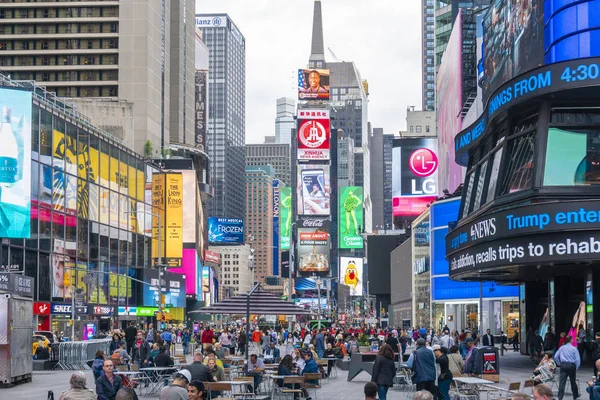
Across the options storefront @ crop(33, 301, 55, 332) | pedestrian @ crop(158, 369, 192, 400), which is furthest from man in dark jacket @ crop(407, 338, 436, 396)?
storefront @ crop(33, 301, 55, 332)

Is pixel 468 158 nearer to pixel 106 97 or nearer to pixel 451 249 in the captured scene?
pixel 451 249

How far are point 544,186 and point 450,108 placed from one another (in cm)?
6959

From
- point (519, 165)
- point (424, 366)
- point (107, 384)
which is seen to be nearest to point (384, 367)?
A: point (424, 366)

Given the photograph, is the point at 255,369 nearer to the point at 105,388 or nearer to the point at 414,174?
the point at 105,388

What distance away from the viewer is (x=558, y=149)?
32.8 m

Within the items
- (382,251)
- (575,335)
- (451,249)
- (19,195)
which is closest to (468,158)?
(451,249)

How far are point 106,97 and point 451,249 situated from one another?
303 feet

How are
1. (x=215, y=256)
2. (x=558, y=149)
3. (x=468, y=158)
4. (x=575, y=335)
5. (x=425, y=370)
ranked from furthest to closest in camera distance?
1. (x=215, y=256)
2. (x=468, y=158)
3. (x=575, y=335)
4. (x=558, y=149)
5. (x=425, y=370)

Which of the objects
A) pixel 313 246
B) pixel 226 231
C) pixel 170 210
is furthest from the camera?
pixel 226 231

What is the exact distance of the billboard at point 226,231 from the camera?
623 ft

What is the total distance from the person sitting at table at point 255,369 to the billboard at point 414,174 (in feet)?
345

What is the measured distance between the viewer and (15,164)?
6350 centimetres

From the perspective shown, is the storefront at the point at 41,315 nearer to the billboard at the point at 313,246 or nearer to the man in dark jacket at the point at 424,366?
the man in dark jacket at the point at 424,366

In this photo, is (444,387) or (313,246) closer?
(444,387)
